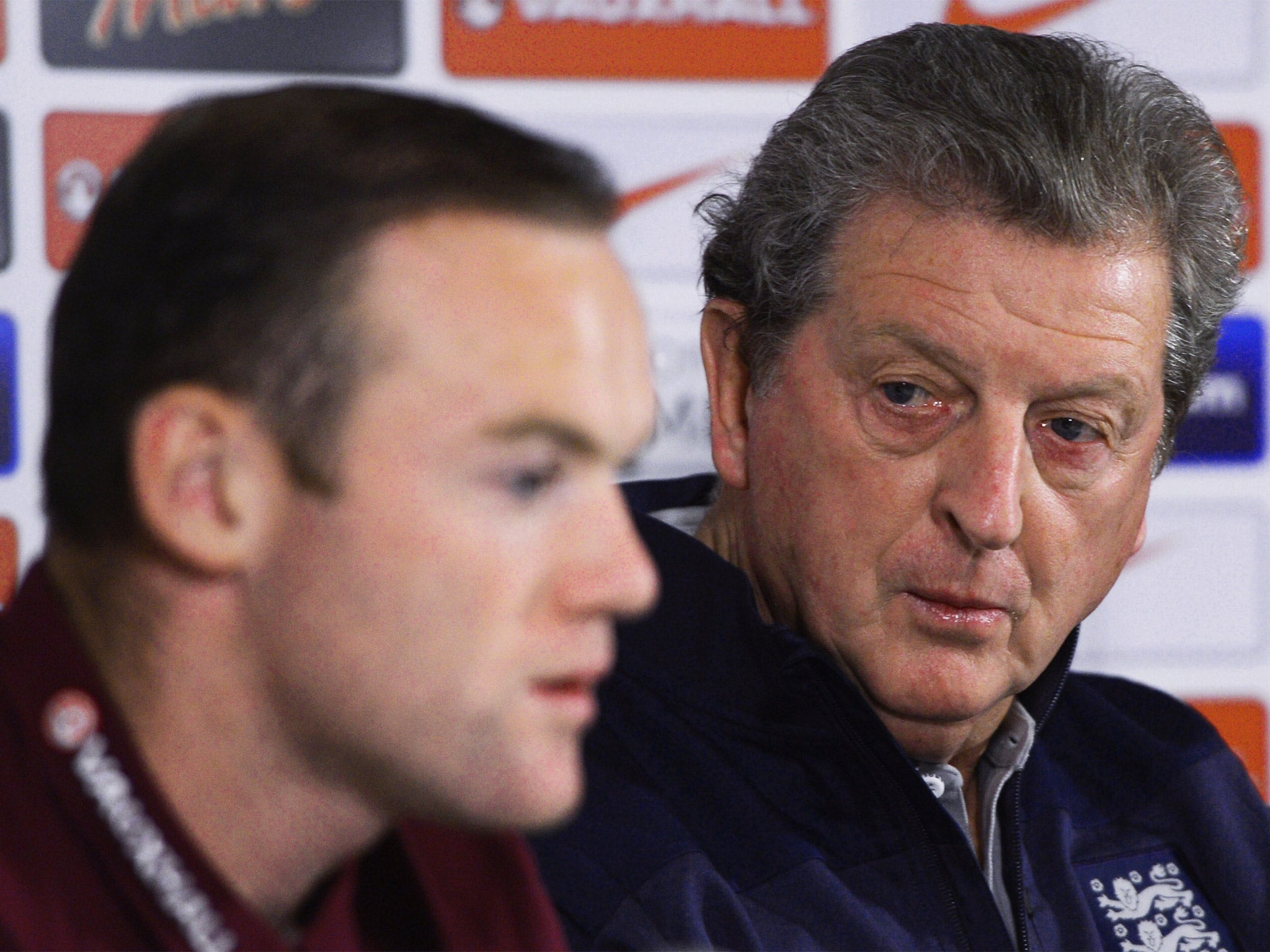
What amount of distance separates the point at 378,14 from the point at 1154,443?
0.90 m

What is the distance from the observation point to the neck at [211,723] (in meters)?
0.60

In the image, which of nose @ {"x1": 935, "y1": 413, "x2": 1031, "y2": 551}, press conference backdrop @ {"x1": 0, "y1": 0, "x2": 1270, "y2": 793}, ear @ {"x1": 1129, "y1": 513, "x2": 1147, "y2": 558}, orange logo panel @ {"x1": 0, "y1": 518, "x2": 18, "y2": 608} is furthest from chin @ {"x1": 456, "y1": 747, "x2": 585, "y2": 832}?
orange logo panel @ {"x1": 0, "y1": 518, "x2": 18, "y2": 608}

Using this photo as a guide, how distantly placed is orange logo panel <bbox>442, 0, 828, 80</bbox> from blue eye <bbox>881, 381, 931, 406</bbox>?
2.31ft

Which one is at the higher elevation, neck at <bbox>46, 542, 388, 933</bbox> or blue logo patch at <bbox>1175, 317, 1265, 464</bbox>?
neck at <bbox>46, 542, 388, 933</bbox>

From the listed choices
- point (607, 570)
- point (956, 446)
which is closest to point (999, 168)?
point (956, 446)

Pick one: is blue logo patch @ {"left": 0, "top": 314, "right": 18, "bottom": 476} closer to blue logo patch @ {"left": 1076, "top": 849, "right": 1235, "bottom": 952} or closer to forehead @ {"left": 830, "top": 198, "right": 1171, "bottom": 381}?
forehead @ {"left": 830, "top": 198, "right": 1171, "bottom": 381}

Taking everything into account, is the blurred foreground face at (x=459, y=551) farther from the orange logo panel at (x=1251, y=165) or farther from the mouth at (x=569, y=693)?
the orange logo panel at (x=1251, y=165)

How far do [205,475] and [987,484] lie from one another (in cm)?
58

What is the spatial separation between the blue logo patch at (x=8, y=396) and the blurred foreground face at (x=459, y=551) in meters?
1.07

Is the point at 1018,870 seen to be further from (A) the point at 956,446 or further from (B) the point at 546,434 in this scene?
(B) the point at 546,434


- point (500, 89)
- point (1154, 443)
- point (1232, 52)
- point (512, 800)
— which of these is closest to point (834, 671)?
point (1154, 443)

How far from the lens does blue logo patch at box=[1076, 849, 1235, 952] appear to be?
1.17 metres

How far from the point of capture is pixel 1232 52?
5.89ft

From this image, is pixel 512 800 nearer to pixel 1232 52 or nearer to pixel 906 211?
pixel 906 211
